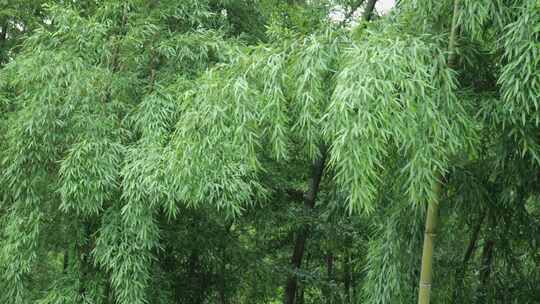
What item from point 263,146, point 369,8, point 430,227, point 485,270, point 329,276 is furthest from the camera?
point 329,276

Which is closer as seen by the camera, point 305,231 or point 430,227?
point 430,227

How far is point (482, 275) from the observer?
4801 millimetres

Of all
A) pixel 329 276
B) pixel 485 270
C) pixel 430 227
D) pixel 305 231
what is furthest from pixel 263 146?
pixel 329 276

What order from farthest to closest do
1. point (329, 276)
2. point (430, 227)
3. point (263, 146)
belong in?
point (329, 276) → point (263, 146) → point (430, 227)

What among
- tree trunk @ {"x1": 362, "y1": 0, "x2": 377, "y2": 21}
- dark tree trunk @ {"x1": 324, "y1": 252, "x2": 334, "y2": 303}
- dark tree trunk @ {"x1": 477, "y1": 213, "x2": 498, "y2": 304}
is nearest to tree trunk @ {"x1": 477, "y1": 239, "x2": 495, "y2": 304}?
dark tree trunk @ {"x1": 477, "y1": 213, "x2": 498, "y2": 304}

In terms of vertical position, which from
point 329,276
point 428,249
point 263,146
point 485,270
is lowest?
point 329,276

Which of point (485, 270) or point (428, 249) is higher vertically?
Result: point (428, 249)

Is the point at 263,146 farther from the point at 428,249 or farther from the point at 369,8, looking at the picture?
the point at 369,8

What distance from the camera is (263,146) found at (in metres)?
3.89

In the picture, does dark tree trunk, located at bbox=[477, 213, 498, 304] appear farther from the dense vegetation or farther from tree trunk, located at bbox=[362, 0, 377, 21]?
tree trunk, located at bbox=[362, 0, 377, 21]

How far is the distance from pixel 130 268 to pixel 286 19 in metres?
2.78

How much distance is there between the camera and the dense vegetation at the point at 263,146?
271 centimetres

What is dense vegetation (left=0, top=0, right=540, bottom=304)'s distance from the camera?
271cm

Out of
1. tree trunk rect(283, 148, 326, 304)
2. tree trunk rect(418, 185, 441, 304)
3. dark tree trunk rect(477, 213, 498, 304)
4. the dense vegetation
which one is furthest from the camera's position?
tree trunk rect(283, 148, 326, 304)
